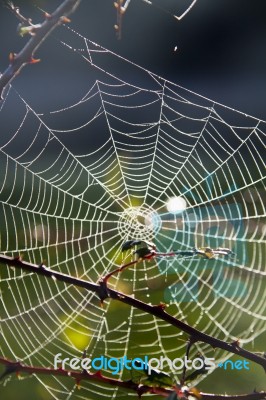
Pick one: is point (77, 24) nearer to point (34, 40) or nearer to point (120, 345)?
point (120, 345)

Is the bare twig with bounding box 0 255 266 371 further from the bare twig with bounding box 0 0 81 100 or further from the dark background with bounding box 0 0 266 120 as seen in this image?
the dark background with bounding box 0 0 266 120

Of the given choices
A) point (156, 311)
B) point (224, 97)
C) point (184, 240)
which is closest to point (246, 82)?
point (224, 97)

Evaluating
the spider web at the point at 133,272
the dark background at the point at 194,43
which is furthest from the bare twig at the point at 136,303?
the dark background at the point at 194,43

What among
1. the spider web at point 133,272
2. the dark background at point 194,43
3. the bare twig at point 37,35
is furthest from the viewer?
the dark background at point 194,43

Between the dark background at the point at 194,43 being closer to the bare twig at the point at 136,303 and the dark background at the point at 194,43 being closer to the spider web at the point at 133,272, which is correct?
the spider web at the point at 133,272

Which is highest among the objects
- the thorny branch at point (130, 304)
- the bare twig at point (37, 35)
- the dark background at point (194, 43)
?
the dark background at point (194, 43)

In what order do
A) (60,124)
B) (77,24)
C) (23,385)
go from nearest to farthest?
(23,385), (60,124), (77,24)

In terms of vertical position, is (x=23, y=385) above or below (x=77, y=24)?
below

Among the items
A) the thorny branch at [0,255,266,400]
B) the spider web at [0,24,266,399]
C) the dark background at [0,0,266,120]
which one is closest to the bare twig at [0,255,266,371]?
the thorny branch at [0,255,266,400]
